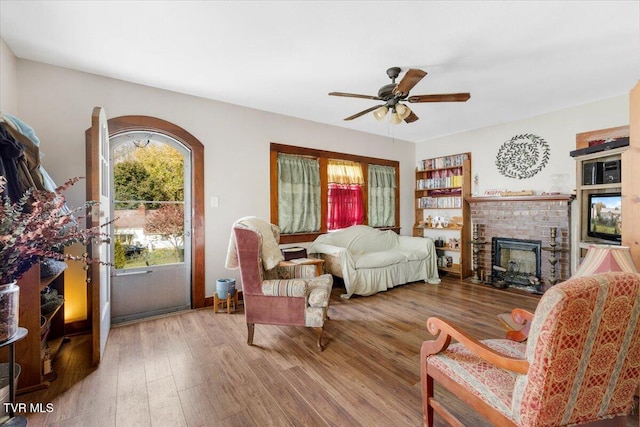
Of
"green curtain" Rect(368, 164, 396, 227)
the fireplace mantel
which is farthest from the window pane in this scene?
the fireplace mantel

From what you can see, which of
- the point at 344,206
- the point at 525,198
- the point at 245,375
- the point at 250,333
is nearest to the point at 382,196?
the point at 344,206

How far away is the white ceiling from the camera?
1.90 metres

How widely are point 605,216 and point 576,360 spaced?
3.03 m

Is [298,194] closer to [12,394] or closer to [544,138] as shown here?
[12,394]

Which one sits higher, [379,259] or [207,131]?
[207,131]

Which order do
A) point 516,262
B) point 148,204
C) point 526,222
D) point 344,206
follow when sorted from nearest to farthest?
point 148,204
point 526,222
point 516,262
point 344,206

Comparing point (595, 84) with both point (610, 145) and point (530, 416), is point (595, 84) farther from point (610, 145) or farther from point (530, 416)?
point (530, 416)

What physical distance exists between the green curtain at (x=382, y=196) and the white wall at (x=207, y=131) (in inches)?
18.9

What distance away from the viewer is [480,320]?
2965 millimetres

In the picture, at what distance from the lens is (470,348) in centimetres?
119

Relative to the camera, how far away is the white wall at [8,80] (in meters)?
2.20

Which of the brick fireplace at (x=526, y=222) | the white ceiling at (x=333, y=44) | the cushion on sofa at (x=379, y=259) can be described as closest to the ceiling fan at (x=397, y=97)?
the white ceiling at (x=333, y=44)

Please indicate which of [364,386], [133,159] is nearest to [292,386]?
[364,386]

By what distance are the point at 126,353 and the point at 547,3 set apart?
13.2 ft
